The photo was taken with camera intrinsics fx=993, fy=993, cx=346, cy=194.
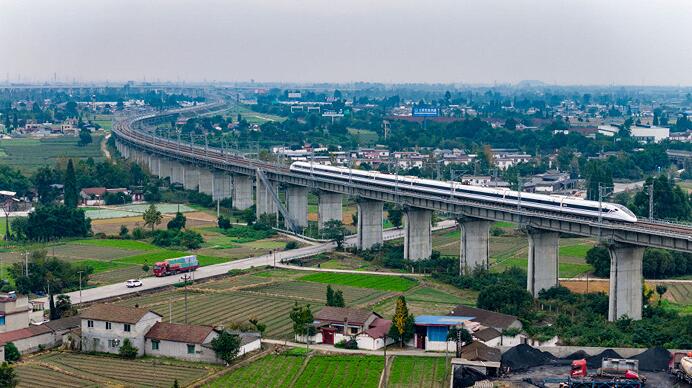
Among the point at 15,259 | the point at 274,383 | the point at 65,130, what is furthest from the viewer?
the point at 65,130

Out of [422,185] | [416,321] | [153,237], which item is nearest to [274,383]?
[416,321]

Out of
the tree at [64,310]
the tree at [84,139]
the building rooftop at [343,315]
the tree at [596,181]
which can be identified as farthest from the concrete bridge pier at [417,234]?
the tree at [84,139]

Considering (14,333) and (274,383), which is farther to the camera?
(14,333)

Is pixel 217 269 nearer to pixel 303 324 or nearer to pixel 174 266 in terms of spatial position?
pixel 174 266

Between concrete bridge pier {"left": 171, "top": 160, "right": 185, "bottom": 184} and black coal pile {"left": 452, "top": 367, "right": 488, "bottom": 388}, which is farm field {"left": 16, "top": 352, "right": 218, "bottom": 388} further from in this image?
concrete bridge pier {"left": 171, "top": 160, "right": 185, "bottom": 184}

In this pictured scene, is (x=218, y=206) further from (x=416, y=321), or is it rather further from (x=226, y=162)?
(x=416, y=321)

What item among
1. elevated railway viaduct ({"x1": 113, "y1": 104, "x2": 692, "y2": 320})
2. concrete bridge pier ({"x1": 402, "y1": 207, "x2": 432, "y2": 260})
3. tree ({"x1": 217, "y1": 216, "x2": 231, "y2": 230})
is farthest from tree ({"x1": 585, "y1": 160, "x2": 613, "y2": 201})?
tree ({"x1": 217, "y1": 216, "x2": 231, "y2": 230})

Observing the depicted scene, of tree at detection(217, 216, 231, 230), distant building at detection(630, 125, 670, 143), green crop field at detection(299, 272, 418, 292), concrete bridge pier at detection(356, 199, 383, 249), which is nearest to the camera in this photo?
green crop field at detection(299, 272, 418, 292)
